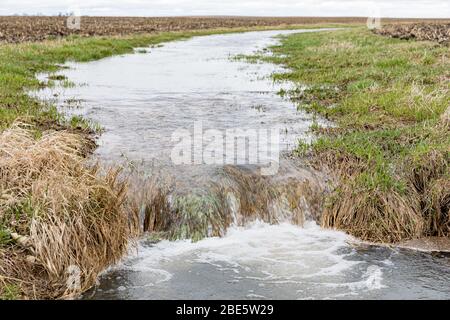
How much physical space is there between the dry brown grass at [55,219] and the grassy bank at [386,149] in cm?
415

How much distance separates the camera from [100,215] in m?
8.32

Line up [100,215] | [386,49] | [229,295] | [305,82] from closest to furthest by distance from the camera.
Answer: [229,295]
[100,215]
[305,82]
[386,49]

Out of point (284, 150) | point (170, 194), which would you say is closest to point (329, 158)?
point (284, 150)

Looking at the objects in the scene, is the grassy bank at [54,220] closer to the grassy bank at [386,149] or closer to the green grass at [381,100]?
the grassy bank at [386,149]

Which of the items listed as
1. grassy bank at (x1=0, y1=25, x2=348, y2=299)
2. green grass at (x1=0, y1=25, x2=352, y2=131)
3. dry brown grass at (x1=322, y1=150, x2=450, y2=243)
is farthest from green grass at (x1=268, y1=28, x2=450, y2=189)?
green grass at (x1=0, y1=25, x2=352, y2=131)

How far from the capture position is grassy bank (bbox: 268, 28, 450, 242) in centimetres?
990

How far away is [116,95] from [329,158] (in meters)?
11.4

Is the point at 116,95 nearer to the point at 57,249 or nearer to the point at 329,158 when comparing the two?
the point at 329,158

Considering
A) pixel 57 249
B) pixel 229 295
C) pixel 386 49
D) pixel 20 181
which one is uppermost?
pixel 386 49

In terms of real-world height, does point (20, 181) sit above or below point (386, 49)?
below

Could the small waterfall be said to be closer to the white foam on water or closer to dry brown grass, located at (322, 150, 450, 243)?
the white foam on water
